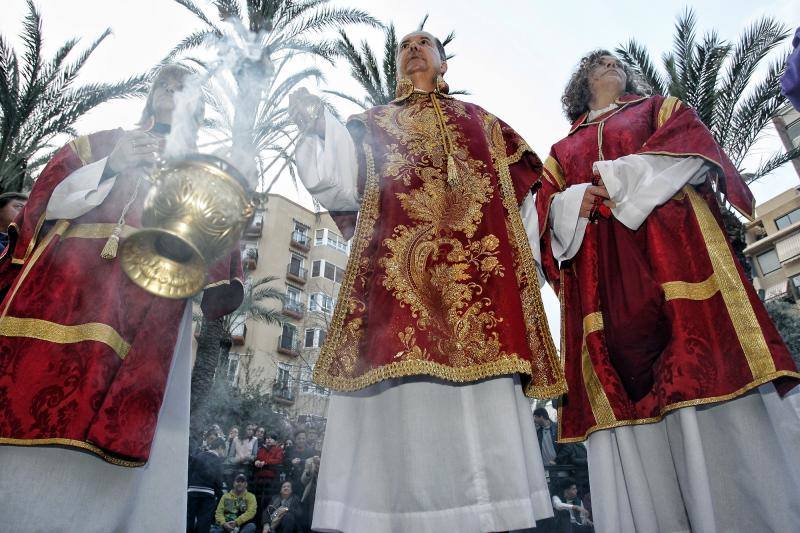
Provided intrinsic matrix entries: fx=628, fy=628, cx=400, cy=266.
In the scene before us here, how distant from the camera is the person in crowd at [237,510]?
7.71 m

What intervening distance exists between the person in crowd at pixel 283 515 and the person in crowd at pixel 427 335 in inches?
212

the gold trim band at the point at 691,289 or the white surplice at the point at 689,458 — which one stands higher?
the gold trim band at the point at 691,289

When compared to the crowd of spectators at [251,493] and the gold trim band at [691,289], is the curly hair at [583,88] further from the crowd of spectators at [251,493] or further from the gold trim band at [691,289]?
the crowd of spectators at [251,493]

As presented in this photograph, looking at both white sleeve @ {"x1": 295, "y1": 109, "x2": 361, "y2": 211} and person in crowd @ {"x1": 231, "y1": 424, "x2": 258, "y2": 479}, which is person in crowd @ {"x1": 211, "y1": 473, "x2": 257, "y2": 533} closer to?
person in crowd @ {"x1": 231, "y1": 424, "x2": 258, "y2": 479}

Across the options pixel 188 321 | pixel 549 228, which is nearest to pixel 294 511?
pixel 188 321

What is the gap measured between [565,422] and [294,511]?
5.36 meters

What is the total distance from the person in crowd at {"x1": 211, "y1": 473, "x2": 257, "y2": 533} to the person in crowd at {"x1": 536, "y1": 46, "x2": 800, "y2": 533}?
5.72 m

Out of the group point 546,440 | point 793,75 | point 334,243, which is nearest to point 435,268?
point 793,75

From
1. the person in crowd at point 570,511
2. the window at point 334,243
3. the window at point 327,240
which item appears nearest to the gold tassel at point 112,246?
the person in crowd at point 570,511

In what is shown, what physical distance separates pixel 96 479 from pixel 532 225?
2.46 metres

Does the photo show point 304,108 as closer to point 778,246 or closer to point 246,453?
point 246,453

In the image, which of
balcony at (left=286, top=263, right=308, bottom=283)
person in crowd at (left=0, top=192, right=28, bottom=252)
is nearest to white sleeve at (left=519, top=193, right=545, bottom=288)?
person in crowd at (left=0, top=192, right=28, bottom=252)

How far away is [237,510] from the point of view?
25.9 feet

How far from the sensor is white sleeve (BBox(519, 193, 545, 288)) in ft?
11.1
